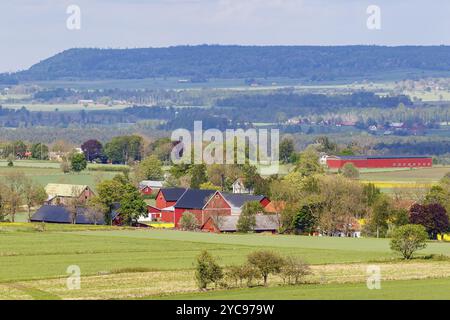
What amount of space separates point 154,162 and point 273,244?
1596 inches

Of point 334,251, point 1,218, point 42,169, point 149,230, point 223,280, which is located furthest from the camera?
point 42,169

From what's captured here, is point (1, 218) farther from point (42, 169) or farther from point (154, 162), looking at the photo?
point (42, 169)

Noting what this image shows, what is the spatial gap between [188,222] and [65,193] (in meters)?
12.5

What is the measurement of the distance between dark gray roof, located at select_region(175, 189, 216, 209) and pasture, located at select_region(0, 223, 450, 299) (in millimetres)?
8978

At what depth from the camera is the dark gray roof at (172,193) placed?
74.7 metres

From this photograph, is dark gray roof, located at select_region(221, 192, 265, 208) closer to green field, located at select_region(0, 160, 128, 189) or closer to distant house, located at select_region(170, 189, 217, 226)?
distant house, located at select_region(170, 189, 217, 226)

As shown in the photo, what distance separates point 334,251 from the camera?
5028cm

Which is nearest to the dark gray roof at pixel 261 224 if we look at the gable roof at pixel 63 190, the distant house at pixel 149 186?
the gable roof at pixel 63 190

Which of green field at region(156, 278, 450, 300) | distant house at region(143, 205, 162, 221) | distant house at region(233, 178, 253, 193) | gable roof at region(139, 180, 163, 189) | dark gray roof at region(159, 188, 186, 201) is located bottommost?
distant house at region(143, 205, 162, 221)

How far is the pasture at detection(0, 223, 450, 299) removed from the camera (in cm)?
3547

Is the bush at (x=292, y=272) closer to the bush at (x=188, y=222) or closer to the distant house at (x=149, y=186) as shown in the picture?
the bush at (x=188, y=222)

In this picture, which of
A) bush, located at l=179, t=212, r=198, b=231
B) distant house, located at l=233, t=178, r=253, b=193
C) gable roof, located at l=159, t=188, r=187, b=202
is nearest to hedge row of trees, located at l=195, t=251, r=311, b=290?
bush, located at l=179, t=212, r=198, b=231

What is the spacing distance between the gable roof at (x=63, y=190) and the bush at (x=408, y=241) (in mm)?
29144
